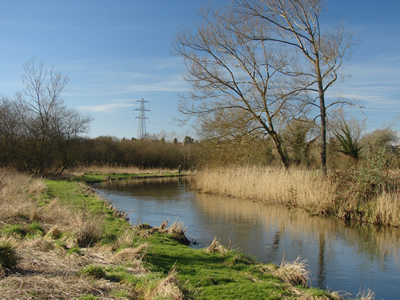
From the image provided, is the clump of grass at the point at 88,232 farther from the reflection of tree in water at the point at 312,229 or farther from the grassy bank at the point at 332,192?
the grassy bank at the point at 332,192

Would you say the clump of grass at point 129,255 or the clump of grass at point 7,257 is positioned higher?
the clump of grass at point 7,257

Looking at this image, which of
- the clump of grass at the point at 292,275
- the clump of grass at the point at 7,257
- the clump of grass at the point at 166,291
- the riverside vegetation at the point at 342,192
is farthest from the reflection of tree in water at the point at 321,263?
the clump of grass at the point at 7,257

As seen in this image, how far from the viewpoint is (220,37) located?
1919cm

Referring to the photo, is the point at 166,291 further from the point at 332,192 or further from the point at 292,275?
the point at 332,192

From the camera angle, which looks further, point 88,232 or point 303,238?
point 303,238

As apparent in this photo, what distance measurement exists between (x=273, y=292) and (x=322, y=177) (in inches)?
423

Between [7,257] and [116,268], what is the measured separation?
1.48 m

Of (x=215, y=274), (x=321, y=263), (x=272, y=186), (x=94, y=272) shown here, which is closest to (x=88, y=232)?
(x=94, y=272)

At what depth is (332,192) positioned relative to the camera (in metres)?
13.8

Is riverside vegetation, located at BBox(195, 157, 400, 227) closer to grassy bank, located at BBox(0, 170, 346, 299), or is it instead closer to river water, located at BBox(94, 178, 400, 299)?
river water, located at BBox(94, 178, 400, 299)

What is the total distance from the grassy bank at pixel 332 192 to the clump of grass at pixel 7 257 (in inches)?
449

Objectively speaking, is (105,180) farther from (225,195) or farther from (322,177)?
(322,177)

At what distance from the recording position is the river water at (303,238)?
23.3ft

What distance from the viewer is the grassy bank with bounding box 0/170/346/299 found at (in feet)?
13.6
